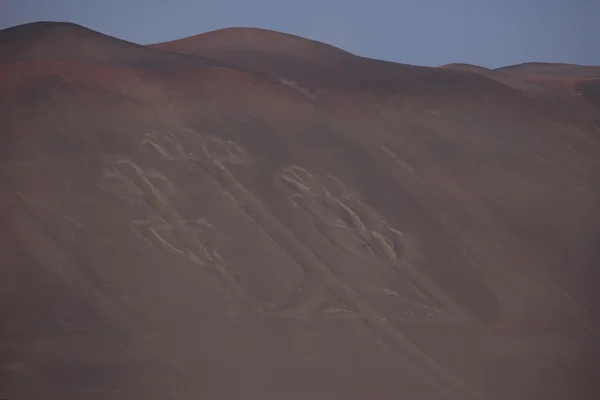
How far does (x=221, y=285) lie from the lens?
23.0 ft

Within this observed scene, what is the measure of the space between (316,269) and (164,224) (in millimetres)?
1719

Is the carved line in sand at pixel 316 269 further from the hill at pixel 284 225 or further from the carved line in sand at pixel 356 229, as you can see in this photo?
the carved line in sand at pixel 356 229

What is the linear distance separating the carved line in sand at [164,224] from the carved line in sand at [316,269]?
0.18 m

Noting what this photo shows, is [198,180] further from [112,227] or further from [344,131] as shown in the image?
[344,131]

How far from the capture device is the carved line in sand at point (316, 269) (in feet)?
21.2

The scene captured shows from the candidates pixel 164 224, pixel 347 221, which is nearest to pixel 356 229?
pixel 347 221

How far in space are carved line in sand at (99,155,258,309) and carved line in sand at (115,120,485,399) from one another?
176 mm

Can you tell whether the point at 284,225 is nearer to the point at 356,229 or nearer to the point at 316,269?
the point at 316,269

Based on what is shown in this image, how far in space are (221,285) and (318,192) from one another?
5.51 ft

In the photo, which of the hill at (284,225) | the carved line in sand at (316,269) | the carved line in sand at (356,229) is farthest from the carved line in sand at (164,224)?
the carved line in sand at (356,229)

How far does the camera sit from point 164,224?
733 cm

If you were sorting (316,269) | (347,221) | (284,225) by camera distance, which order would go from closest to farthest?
(316,269), (284,225), (347,221)

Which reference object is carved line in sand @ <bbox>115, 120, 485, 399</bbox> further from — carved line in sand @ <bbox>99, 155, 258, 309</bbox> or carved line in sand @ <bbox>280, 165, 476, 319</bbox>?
carved line in sand @ <bbox>280, 165, 476, 319</bbox>

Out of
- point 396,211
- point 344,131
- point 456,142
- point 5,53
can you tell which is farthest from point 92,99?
point 456,142
